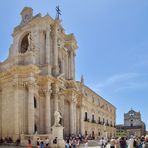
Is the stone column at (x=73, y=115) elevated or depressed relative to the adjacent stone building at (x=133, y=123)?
elevated

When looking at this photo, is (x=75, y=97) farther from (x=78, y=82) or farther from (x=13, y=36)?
(x=13, y=36)

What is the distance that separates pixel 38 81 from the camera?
3169cm

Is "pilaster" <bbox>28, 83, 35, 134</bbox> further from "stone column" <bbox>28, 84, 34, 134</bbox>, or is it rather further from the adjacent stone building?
the adjacent stone building

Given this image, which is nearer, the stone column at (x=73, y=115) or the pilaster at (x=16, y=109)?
the pilaster at (x=16, y=109)

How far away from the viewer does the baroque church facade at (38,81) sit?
29469mm

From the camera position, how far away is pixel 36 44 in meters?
34.4

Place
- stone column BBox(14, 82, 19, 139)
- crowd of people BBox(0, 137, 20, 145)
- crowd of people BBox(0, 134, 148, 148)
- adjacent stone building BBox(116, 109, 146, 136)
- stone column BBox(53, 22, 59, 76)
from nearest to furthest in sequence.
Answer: crowd of people BBox(0, 134, 148, 148), crowd of people BBox(0, 137, 20, 145), stone column BBox(14, 82, 19, 139), stone column BBox(53, 22, 59, 76), adjacent stone building BBox(116, 109, 146, 136)

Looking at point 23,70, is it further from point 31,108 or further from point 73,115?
point 73,115

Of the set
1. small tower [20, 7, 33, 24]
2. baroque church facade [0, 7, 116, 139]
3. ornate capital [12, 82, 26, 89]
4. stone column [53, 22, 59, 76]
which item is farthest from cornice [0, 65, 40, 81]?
small tower [20, 7, 33, 24]

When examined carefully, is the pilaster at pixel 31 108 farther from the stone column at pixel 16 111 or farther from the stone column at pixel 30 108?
the stone column at pixel 16 111

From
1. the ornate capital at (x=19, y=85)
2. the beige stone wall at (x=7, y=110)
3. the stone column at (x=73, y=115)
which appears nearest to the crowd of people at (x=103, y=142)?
the beige stone wall at (x=7, y=110)

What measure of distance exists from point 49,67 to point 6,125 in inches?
288

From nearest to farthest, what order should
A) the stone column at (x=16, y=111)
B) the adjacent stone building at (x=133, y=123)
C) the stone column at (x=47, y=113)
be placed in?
the stone column at (x=16, y=111), the stone column at (x=47, y=113), the adjacent stone building at (x=133, y=123)

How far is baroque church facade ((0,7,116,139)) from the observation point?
29.5 metres
